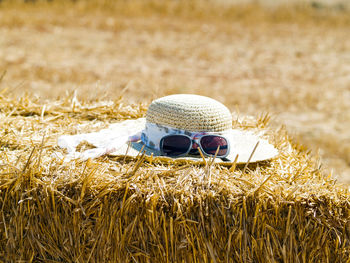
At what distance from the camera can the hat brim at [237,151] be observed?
6.21 feet

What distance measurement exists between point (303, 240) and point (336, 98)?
17.7ft

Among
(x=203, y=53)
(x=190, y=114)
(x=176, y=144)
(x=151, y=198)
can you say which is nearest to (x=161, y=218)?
(x=151, y=198)

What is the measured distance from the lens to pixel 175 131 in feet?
6.54

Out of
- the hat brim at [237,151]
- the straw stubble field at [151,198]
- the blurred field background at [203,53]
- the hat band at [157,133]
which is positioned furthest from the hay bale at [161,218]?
the blurred field background at [203,53]

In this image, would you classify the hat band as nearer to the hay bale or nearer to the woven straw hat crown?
the woven straw hat crown

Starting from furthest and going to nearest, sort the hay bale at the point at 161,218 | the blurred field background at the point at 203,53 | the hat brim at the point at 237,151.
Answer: the blurred field background at the point at 203,53 → the hat brim at the point at 237,151 → the hay bale at the point at 161,218

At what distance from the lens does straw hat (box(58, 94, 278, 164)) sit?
1.97 m

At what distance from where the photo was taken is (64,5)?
9648 millimetres

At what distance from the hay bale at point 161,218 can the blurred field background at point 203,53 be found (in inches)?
111

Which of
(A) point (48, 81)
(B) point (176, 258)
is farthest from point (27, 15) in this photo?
(B) point (176, 258)

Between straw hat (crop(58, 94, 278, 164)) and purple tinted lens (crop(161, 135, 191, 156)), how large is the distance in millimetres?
39

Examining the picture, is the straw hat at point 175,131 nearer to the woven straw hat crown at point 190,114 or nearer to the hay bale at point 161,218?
the woven straw hat crown at point 190,114

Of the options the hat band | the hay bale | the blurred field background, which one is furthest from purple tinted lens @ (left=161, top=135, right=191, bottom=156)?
the blurred field background

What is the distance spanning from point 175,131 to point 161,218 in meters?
0.47
